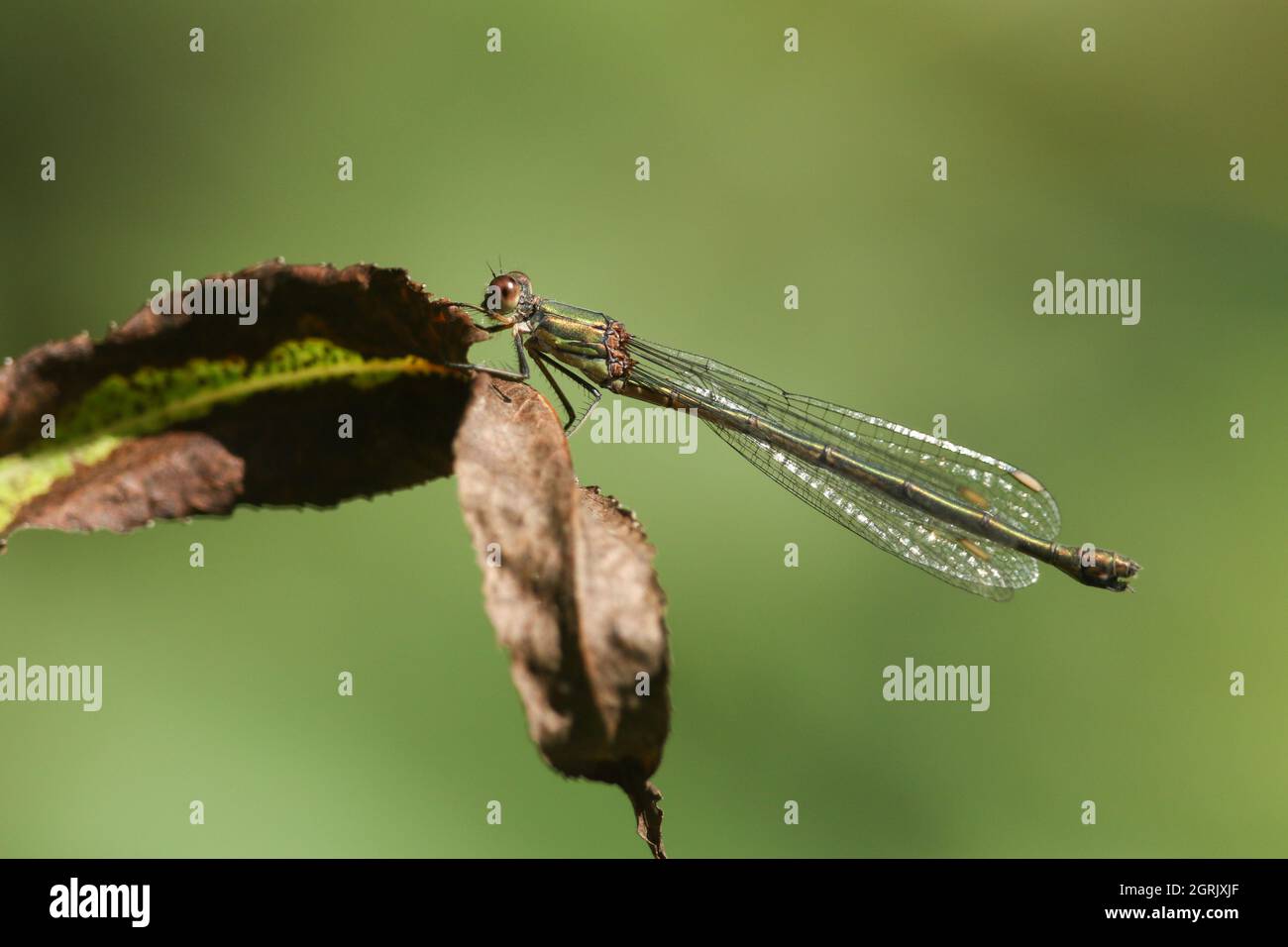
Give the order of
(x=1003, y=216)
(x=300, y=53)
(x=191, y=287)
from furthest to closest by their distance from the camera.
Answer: (x=1003, y=216) < (x=300, y=53) < (x=191, y=287)

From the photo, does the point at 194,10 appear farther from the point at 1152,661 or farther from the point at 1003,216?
the point at 1152,661

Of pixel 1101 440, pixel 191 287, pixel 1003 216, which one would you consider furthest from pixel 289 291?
pixel 1003 216

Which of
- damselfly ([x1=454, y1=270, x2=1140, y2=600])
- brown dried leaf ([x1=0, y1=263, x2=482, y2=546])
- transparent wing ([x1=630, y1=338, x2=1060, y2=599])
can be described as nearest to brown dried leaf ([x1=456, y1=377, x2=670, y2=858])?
brown dried leaf ([x1=0, y1=263, x2=482, y2=546])

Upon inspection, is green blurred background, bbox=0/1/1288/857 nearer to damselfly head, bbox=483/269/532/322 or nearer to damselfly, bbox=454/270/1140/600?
damselfly, bbox=454/270/1140/600

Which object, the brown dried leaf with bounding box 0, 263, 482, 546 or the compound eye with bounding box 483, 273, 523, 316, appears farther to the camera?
the compound eye with bounding box 483, 273, 523, 316

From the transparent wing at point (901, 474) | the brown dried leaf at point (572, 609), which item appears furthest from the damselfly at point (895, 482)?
the brown dried leaf at point (572, 609)

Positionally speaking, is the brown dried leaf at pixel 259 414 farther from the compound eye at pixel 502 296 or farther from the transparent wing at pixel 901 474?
the transparent wing at pixel 901 474

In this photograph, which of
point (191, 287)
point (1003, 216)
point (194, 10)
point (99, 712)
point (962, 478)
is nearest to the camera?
point (191, 287)
